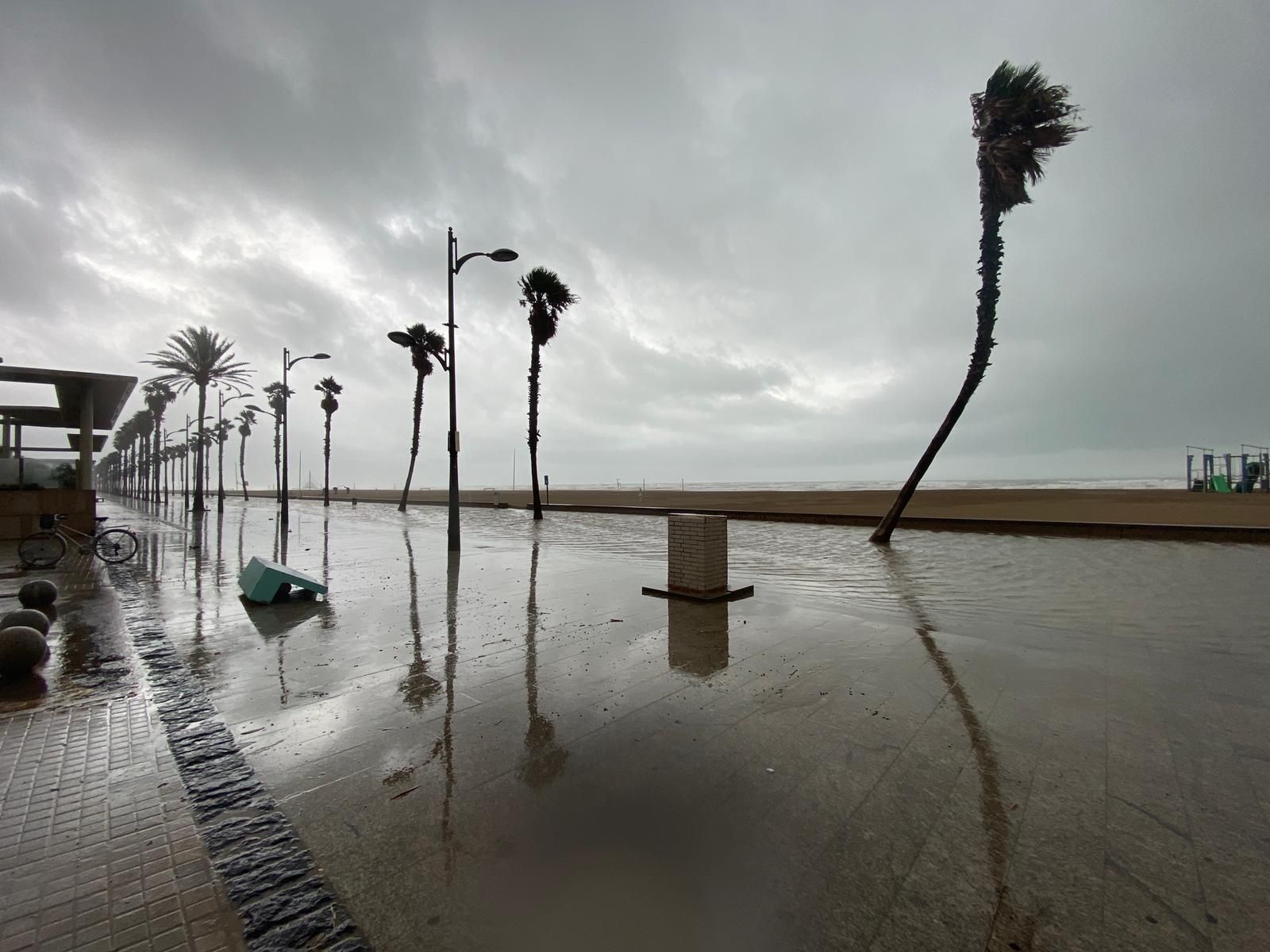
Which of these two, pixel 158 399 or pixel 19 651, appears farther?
pixel 158 399

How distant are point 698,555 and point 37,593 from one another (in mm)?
8703

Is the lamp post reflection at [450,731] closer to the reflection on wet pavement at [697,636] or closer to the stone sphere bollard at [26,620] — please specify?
the reflection on wet pavement at [697,636]

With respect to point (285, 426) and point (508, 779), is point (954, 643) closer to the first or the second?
point (508, 779)

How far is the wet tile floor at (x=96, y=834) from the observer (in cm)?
204

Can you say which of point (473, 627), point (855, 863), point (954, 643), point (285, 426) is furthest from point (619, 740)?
point (285, 426)

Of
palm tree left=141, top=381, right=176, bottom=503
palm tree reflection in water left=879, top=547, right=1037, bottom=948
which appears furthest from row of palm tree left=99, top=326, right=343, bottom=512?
Result: palm tree reflection in water left=879, top=547, right=1037, bottom=948

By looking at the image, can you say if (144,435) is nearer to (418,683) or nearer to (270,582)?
(270,582)

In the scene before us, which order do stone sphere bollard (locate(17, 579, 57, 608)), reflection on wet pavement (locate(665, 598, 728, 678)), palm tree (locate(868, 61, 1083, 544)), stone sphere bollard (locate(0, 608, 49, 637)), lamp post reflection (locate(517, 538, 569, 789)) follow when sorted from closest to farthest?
lamp post reflection (locate(517, 538, 569, 789)) < reflection on wet pavement (locate(665, 598, 728, 678)) < stone sphere bollard (locate(0, 608, 49, 637)) < stone sphere bollard (locate(17, 579, 57, 608)) < palm tree (locate(868, 61, 1083, 544))

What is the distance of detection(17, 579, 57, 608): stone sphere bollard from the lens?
7141mm

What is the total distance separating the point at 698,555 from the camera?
7672 millimetres

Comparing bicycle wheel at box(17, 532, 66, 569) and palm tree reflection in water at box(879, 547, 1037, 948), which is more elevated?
bicycle wheel at box(17, 532, 66, 569)

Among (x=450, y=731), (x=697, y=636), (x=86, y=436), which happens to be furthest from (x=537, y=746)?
(x=86, y=436)

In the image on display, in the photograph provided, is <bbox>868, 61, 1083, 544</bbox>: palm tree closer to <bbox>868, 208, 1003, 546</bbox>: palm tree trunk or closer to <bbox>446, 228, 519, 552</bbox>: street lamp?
<bbox>868, 208, 1003, 546</bbox>: palm tree trunk

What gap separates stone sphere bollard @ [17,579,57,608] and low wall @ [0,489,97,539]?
1142 centimetres
